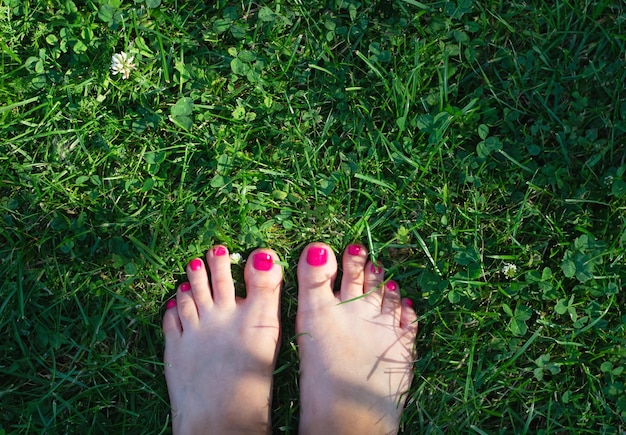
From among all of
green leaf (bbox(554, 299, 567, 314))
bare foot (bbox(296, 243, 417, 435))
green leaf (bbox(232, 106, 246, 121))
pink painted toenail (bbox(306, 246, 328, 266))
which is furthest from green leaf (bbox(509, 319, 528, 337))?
green leaf (bbox(232, 106, 246, 121))

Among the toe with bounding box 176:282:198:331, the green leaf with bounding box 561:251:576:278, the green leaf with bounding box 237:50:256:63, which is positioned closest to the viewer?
the green leaf with bounding box 561:251:576:278

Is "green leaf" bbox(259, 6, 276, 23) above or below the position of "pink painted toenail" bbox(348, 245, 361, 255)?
above

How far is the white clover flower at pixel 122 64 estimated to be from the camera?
2139mm

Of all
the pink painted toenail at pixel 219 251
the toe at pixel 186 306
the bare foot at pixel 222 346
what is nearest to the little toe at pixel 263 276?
the bare foot at pixel 222 346

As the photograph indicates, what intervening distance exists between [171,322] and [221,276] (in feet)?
0.94

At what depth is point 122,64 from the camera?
214cm

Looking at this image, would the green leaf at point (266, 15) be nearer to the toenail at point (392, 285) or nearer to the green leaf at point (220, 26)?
the green leaf at point (220, 26)

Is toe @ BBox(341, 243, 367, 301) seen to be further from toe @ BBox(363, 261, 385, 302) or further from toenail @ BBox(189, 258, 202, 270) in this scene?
toenail @ BBox(189, 258, 202, 270)

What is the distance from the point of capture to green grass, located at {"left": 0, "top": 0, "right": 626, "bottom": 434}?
210 cm

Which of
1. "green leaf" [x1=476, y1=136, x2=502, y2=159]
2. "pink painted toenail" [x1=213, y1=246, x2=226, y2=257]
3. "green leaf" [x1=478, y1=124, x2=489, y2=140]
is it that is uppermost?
"green leaf" [x1=478, y1=124, x2=489, y2=140]

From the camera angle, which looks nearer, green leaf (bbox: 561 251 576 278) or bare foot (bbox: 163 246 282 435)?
green leaf (bbox: 561 251 576 278)

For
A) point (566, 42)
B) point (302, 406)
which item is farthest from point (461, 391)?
point (566, 42)

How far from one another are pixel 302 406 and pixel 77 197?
48.3 inches

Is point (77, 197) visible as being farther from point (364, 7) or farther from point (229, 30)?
point (364, 7)
